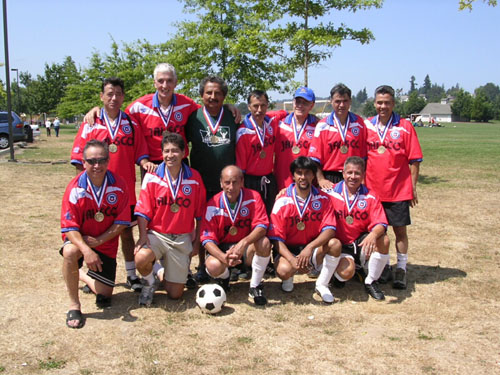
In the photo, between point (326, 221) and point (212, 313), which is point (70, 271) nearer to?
point (212, 313)

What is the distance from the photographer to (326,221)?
512 centimetres

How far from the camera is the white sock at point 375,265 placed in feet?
17.1

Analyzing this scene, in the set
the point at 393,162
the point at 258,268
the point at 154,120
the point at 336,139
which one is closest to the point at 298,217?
the point at 258,268

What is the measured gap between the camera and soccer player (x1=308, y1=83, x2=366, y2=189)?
5.50 m

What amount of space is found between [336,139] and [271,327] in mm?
2385

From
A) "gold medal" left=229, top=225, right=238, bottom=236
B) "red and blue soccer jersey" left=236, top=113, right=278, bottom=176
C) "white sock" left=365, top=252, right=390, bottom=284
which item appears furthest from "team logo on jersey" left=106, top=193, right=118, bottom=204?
"white sock" left=365, top=252, right=390, bottom=284

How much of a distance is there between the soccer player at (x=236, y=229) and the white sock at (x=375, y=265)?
1.20 m

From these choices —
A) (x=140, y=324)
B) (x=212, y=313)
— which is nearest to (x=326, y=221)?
(x=212, y=313)

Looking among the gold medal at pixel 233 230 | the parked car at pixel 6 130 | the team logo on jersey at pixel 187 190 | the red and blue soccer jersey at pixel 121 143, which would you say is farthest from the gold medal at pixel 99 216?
the parked car at pixel 6 130

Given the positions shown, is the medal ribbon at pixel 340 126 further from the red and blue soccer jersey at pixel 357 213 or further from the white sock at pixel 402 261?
the white sock at pixel 402 261

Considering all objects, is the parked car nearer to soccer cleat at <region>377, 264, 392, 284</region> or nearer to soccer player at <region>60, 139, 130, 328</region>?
soccer player at <region>60, 139, 130, 328</region>

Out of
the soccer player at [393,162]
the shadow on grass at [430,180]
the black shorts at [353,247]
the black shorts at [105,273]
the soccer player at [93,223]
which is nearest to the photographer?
the soccer player at [93,223]

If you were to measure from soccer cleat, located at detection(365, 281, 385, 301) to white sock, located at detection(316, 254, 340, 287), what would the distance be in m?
0.48

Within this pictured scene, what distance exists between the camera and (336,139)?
5.54 metres
